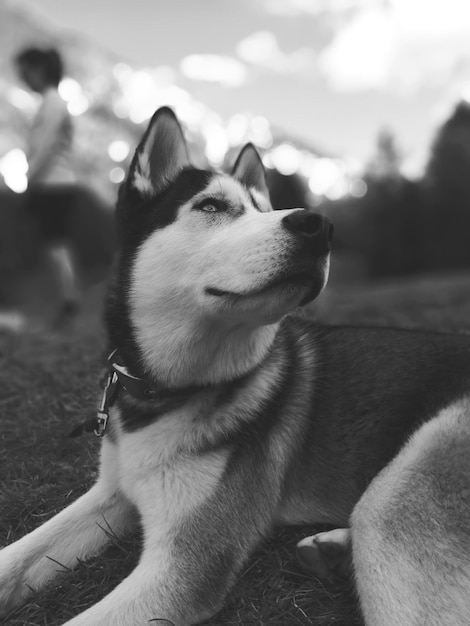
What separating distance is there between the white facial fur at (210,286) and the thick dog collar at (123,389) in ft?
0.21

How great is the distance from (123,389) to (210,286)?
74 centimetres

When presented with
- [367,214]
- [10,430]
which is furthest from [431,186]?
[10,430]

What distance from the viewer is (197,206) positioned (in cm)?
263

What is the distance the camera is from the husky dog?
2020 millimetres

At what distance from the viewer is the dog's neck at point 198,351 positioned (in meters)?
2.46

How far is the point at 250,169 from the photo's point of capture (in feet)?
10.9

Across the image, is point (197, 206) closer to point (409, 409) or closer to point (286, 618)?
point (409, 409)

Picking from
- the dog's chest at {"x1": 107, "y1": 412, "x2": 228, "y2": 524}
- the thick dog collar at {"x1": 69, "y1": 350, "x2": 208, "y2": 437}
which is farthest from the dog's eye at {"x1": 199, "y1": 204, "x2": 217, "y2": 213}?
the dog's chest at {"x1": 107, "y1": 412, "x2": 228, "y2": 524}

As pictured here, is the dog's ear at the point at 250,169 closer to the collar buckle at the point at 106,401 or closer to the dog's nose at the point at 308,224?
the dog's nose at the point at 308,224

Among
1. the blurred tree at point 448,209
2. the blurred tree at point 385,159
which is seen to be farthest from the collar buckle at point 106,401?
the blurred tree at point 385,159

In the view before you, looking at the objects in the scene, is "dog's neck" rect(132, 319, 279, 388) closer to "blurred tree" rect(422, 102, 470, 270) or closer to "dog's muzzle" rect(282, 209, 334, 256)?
"dog's muzzle" rect(282, 209, 334, 256)

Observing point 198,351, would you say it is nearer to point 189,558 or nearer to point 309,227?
point 309,227

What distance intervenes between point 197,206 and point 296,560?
1.68m

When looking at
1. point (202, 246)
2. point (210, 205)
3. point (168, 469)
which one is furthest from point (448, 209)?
point (168, 469)
